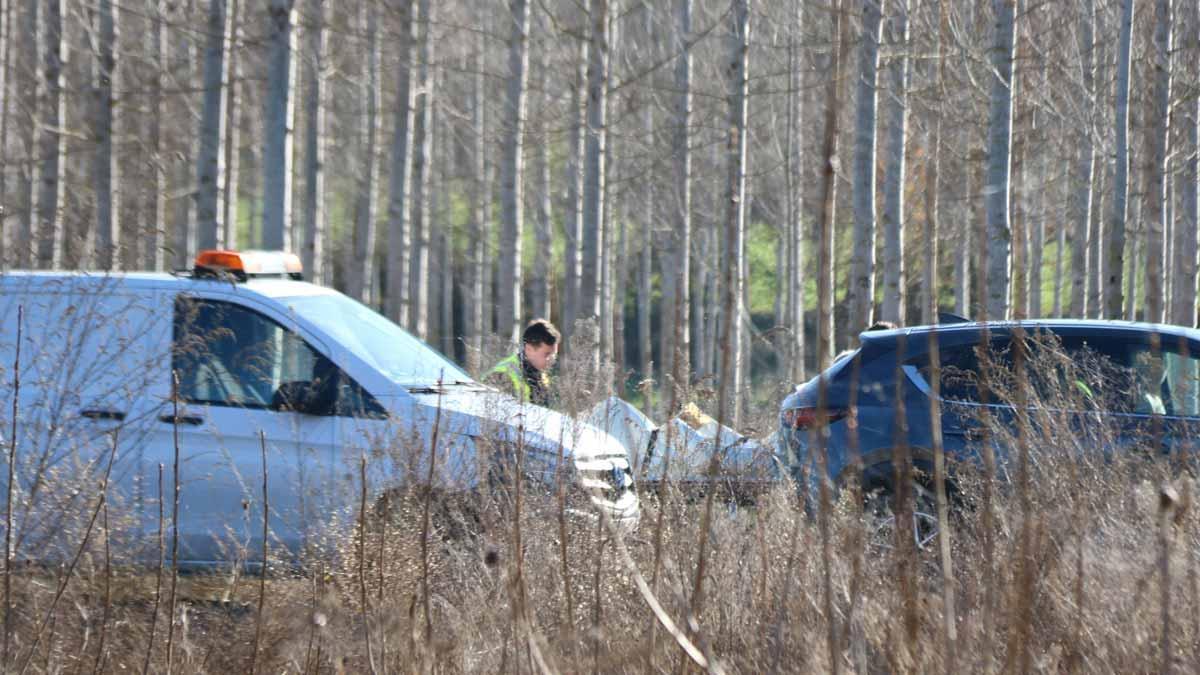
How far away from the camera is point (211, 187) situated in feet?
42.9

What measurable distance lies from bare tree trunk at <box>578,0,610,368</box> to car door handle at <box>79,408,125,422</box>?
9459 millimetres

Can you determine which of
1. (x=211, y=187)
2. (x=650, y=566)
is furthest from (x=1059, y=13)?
(x=650, y=566)

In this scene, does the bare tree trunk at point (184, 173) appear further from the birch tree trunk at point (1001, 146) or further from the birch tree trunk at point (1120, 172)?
the birch tree trunk at point (1120, 172)

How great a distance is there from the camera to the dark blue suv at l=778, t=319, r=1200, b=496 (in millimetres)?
6691

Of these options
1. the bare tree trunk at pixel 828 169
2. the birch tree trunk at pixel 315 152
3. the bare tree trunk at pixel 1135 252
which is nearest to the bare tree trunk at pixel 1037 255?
the bare tree trunk at pixel 1135 252

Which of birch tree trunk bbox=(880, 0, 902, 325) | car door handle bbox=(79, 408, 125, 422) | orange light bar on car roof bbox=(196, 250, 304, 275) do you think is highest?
birch tree trunk bbox=(880, 0, 902, 325)

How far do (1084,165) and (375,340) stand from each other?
48.3ft

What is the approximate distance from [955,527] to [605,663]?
2366 mm

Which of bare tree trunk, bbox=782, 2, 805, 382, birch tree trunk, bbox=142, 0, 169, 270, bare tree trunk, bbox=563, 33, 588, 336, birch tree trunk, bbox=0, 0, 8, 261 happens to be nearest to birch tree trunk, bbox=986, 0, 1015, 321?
bare tree trunk, bbox=563, 33, 588, 336

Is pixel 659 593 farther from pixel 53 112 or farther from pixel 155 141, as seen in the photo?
pixel 155 141

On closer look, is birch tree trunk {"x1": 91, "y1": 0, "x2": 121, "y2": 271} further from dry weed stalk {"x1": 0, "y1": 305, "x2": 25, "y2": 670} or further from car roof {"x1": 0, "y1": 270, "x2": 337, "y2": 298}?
dry weed stalk {"x1": 0, "y1": 305, "x2": 25, "y2": 670}

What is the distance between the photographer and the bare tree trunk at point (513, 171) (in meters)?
16.2

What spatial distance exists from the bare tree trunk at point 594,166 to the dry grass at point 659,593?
9606 mm

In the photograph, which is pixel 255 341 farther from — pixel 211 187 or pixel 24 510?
pixel 211 187
